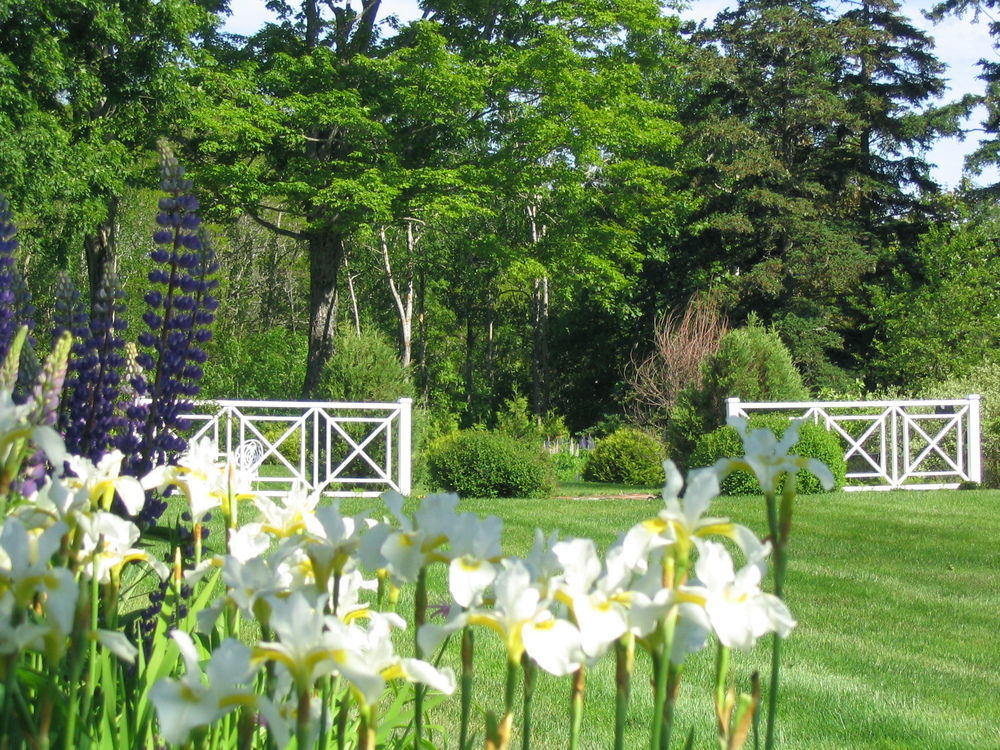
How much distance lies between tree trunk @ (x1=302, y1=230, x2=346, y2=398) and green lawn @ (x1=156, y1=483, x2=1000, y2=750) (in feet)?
29.5

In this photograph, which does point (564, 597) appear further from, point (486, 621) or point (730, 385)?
point (730, 385)

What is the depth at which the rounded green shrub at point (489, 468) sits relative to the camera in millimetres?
11812

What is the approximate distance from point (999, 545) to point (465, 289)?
2453 cm

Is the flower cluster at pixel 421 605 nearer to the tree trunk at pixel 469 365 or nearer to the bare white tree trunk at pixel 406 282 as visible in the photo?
the bare white tree trunk at pixel 406 282

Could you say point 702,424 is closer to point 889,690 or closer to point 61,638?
point 889,690

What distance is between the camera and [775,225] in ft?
72.0

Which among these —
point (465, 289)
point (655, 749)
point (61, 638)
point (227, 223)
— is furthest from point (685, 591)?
point (465, 289)

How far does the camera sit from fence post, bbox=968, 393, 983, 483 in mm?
12977

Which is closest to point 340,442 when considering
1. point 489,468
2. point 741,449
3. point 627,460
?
point 489,468

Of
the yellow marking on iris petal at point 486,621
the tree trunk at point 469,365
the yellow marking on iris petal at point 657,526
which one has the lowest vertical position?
the yellow marking on iris petal at point 486,621

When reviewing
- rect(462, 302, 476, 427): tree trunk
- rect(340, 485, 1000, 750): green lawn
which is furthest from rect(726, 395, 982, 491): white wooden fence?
rect(462, 302, 476, 427): tree trunk

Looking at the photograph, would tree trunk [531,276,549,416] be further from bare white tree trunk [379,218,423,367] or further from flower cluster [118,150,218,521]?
flower cluster [118,150,218,521]

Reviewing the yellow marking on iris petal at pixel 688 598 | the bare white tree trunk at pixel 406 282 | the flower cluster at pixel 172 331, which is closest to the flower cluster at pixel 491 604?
the yellow marking on iris petal at pixel 688 598

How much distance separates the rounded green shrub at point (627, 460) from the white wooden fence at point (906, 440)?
2.00 metres
